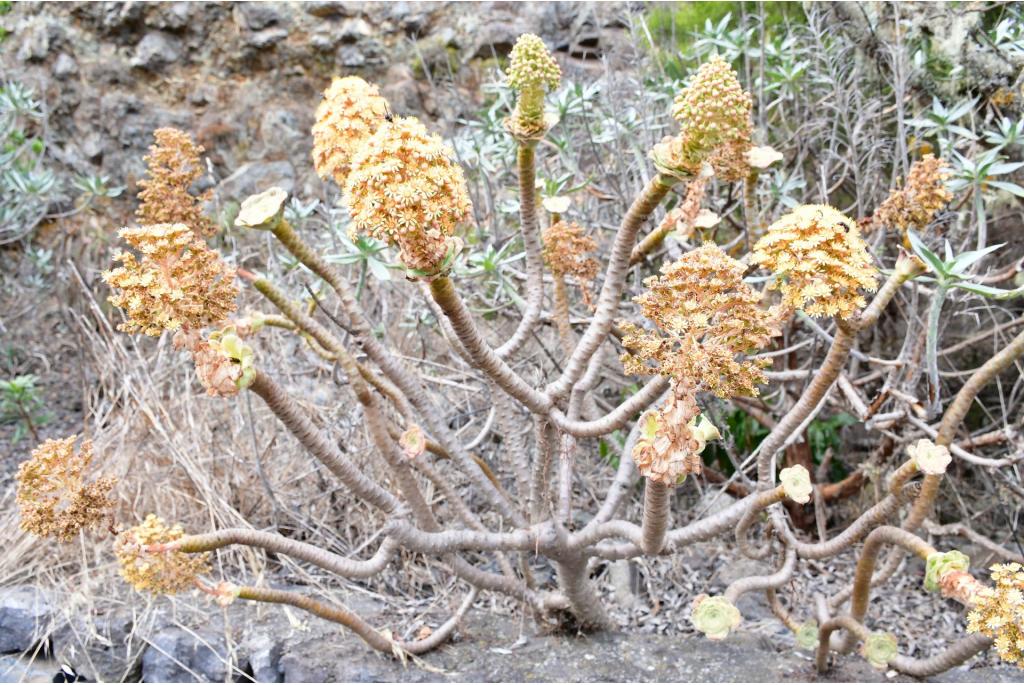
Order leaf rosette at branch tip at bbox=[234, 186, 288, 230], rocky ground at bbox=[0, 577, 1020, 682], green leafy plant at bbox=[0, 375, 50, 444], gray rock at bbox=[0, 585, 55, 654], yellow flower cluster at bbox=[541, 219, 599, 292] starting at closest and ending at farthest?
leaf rosette at branch tip at bbox=[234, 186, 288, 230] < yellow flower cluster at bbox=[541, 219, 599, 292] < rocky ground at bbox=[0, 577, 1020, 682] < gray rock at bbox=[0, 585, 55, 654] < green leafy plant at bbox=[0, 375, 50, 444]

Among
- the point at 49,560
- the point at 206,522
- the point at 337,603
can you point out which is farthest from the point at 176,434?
the point at 337,603

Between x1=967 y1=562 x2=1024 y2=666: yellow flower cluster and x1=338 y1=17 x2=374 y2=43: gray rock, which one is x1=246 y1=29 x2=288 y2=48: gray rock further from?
x1=967 y1=562 x2=1024 y2=666: yellow flower cluster

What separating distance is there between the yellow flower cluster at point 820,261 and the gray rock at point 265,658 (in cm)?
180

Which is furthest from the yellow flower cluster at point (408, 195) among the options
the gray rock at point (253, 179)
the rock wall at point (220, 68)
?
the gray rock at point (253, 179)

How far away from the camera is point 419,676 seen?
2186 mm

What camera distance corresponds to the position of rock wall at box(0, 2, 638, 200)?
486 centimetres

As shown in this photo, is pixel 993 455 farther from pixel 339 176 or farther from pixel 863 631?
pixel 339 176

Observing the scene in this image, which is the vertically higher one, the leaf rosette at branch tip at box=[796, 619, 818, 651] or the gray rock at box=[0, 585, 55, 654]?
the leaf rosette at branch tip at box=[796, 619, 818, 651]

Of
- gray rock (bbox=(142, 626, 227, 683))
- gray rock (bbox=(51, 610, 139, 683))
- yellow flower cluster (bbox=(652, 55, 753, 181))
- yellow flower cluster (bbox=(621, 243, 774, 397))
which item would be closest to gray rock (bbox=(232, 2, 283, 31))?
gray rock (bbox=(51, 610, 139, 683))

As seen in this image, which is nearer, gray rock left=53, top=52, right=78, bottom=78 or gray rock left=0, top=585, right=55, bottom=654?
gray rock left=0, top=585, right=55, bottom=654

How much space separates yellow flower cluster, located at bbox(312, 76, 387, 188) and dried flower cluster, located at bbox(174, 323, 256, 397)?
46cm

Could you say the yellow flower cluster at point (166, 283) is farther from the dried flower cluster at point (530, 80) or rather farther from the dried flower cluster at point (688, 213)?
the dried flower cluster at point (688, 213)

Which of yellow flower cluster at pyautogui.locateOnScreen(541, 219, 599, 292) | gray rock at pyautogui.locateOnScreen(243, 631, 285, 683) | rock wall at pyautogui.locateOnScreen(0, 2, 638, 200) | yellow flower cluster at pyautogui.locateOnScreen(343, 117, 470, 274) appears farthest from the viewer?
rock wall at pyautogui.locateOnScreen(0, 2, 638, 200)

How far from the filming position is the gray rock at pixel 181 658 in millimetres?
2484
